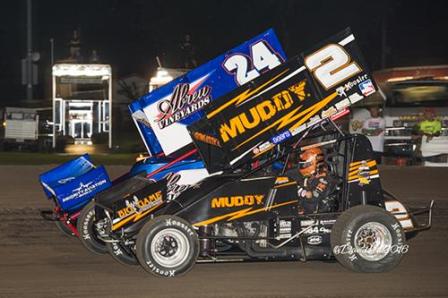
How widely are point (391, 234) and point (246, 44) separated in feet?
8.84

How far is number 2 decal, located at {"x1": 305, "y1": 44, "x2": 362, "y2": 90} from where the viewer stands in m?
8.12

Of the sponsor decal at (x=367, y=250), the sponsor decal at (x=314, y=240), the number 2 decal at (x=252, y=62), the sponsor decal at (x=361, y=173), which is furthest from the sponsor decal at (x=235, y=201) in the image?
the number 2 decal at (x=252, y=62)

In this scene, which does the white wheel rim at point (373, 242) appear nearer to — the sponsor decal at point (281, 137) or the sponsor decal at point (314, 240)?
the sponsor decal at point (314, 240)

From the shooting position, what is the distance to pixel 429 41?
46062 millimetres

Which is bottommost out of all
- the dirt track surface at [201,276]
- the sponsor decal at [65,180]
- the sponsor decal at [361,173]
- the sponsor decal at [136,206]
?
the dirt track surface at [201,276]

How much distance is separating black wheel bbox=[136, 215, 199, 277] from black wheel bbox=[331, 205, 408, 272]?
A: 4.43ft

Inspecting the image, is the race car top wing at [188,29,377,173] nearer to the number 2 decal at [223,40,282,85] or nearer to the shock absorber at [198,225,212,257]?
the shock absorber at [198,225,212,257]

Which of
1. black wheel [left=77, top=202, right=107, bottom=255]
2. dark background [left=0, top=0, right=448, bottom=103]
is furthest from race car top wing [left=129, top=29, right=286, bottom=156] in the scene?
dark background [left=0, top=0, right=448, bottom=103]

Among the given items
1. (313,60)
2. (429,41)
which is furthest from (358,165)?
(429,41)

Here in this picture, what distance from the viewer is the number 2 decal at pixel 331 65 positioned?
8.12m

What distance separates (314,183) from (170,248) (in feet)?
5.09

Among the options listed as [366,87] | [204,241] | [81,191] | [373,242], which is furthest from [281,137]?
[81,191]

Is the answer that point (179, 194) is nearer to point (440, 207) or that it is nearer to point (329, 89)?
point (329, 89)

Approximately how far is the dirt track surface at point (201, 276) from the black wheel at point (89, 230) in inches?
6.1
